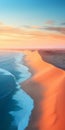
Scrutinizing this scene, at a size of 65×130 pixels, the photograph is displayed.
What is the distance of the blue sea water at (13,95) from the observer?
1629 millimetres

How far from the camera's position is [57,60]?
2.04 m

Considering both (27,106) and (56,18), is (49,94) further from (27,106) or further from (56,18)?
(56,18)

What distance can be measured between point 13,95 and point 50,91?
252 millimetres

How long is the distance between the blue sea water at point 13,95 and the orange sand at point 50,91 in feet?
0.24

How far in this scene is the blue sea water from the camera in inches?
64.1

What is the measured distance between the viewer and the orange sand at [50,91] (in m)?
1.62

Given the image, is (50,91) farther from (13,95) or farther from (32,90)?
(13,95)

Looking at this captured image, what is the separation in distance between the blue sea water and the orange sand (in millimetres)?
72

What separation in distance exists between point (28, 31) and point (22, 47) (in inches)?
5.0

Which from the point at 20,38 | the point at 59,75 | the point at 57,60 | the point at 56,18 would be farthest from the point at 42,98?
the point at 56,18

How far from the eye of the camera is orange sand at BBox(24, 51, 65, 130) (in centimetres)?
162

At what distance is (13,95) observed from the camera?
5.96 ft

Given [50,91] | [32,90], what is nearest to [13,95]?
[32,90]

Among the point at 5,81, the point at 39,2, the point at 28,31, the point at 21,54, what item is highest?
the point at 39,2
